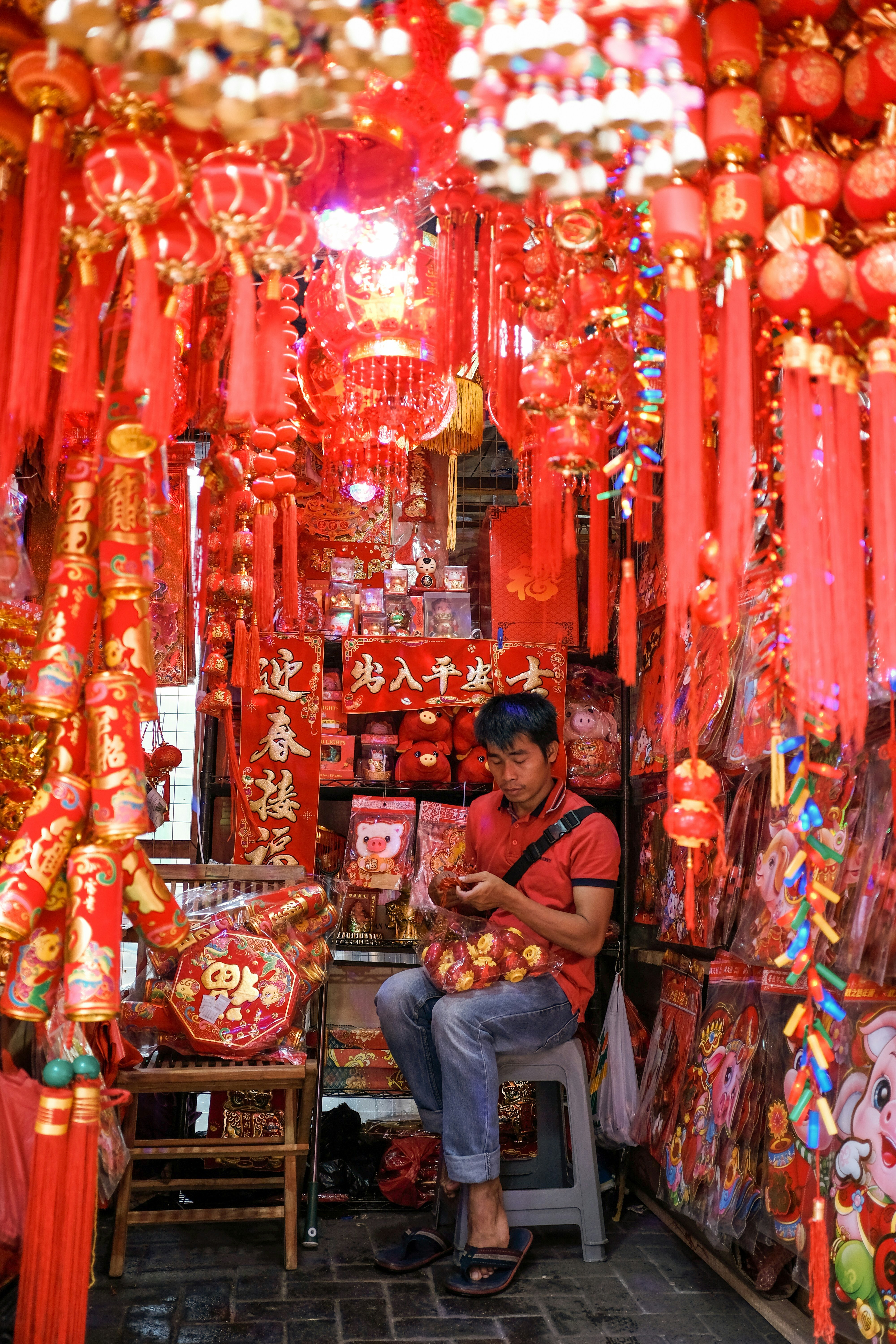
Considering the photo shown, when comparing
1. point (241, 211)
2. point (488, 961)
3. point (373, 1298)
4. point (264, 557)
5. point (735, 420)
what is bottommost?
point (373, 1298)

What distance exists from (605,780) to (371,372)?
2.28m

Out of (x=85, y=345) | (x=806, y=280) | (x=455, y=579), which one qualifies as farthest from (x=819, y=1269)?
(x=455, y=579)

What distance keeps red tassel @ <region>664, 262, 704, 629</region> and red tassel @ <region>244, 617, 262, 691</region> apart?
196 cm

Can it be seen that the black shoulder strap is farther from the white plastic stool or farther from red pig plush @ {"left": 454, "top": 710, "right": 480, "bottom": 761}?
red pig plush @ {"left": 454, "top": 710, "right": 480, "bottom": 761}

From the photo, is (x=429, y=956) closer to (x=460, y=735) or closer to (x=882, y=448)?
(x=460, y=735)

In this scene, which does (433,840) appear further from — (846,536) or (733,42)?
(733,42)

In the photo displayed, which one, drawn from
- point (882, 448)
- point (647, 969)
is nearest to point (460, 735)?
point (647, 969)

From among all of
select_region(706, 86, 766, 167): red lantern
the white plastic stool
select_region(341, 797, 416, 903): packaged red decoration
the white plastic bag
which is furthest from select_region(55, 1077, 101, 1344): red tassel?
select_region(341, 797, 416, 903): packaged red decoration

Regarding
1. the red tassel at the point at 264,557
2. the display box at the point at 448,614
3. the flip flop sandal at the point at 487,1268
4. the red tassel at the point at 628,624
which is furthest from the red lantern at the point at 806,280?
the display box at the point at 448,614

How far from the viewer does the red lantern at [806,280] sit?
1.25 metres

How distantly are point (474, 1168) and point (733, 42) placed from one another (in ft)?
7.84

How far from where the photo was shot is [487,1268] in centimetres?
260

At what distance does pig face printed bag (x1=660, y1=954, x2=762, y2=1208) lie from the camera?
2627 millimetres

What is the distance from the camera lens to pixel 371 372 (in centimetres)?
196
